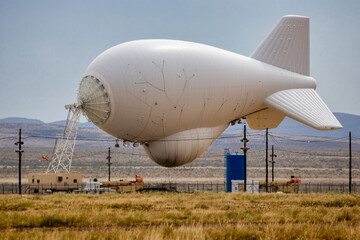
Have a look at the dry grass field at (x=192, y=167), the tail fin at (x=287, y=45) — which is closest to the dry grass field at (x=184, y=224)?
the tail fin at (x=287, y=45)

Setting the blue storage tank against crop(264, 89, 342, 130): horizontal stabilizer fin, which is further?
the blue storage tank

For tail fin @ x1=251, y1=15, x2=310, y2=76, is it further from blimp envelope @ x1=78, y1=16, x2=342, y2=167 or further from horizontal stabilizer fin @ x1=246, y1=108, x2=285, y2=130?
horizontal stabilizer fin @ x1=246, y1=108, x2=285, y2=130

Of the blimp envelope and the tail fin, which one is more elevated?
the tail fin

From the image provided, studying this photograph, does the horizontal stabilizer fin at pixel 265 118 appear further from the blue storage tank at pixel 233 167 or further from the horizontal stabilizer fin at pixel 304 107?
the blue storage tank at pixel 233 167

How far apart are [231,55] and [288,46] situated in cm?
530

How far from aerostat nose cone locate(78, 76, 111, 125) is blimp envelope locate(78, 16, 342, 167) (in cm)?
5

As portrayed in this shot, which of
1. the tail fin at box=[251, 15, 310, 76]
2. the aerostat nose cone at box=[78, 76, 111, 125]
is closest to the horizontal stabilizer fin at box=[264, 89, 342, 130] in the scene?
the tail fin at box=[251, 15, 310, 76]

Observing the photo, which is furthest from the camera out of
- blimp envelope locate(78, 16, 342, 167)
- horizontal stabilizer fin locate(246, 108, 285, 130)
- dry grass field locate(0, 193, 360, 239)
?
horizontal stabilizer fin locate(246, 108, 285, 130)

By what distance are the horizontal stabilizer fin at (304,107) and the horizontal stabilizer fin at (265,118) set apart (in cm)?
163

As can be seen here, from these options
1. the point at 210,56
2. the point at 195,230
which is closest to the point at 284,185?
the point at 210,56

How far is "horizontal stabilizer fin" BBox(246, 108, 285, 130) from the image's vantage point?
31359mm

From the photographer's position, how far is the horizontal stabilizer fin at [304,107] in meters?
27.5

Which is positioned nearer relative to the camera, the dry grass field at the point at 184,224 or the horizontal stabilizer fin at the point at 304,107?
the dry grass field at the point at 184,224

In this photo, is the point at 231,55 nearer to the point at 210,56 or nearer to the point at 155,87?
the point at 210,56
